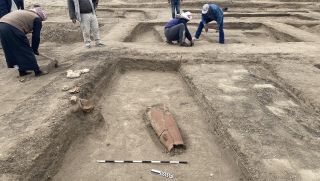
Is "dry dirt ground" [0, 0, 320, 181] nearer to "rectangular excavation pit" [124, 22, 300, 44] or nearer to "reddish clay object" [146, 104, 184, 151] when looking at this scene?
"reddish clay object" [146, 104, 184, 151]

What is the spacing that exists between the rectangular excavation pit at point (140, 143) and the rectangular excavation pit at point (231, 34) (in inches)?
139

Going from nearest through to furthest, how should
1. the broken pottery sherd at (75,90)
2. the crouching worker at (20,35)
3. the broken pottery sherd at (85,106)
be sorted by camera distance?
1. the broken pottery sherd at (85,106)
2. the broken pottery sherd at (75,90)
3. the crouching worker at (20,35)

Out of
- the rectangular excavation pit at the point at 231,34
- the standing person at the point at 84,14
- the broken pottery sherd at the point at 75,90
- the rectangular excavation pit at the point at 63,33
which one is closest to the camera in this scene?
the broken pottery sherd at the point at 75,90

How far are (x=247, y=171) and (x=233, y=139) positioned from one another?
55cm

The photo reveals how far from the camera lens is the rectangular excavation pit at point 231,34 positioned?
31.0 feet

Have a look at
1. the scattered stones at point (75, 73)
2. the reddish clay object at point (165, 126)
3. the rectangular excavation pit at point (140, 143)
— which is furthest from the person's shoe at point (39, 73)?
the reddish clay object at point (165, 126)

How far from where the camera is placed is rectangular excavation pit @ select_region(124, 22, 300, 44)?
372 inches

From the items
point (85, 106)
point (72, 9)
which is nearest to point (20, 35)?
point (72, 9)

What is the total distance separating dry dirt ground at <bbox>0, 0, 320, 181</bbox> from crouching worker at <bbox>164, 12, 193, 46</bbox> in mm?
314

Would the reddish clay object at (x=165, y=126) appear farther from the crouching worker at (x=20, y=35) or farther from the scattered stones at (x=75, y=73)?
the crouching worker at (x=20, y=35)

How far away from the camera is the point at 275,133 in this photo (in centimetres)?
398

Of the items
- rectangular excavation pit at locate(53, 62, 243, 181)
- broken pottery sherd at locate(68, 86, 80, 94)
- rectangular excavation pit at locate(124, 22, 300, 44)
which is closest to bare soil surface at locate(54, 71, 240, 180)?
rectangular excavation pit at locate(53, 62, 243, 181)

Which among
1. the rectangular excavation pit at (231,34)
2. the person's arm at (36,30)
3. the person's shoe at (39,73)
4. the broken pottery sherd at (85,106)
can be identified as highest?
the person's arm at (36,30)

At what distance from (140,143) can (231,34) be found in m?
6.86
